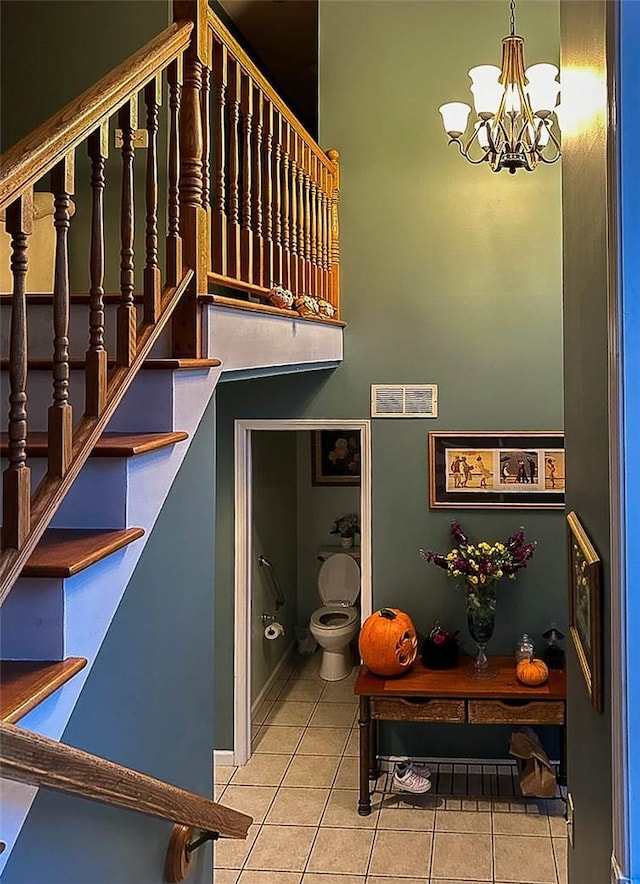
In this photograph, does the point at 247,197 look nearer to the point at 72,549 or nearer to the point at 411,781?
the point at 72,549

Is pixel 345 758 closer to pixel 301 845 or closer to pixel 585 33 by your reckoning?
pixel 301 845

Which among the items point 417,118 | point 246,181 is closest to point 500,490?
point 417,118

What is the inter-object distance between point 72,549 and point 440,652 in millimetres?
3229

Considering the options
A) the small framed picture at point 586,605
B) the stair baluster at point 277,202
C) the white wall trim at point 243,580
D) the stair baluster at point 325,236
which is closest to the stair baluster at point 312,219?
the stair baluster at point 325,236

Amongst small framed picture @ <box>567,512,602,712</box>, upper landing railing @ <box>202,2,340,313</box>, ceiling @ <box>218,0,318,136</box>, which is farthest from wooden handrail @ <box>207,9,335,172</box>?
small framed picture @ <box>567,512,602,712</box>

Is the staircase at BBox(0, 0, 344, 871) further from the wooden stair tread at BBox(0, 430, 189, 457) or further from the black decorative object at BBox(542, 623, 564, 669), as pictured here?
the black decorative object at BBox(542, 623, 564, 669)

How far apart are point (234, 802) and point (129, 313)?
10.8ft

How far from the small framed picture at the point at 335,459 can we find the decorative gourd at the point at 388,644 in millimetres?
2476

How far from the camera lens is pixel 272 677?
6.30m

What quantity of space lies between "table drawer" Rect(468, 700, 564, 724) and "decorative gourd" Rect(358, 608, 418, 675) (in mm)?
403

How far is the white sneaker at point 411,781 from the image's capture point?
14.8ft

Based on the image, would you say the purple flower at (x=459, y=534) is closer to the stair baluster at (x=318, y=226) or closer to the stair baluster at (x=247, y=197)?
the stair baluster at (x=318, y=226)

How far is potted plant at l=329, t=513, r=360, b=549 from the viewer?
22.9 feet

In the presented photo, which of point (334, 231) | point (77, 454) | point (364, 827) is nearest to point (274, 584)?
point (364, 827)
